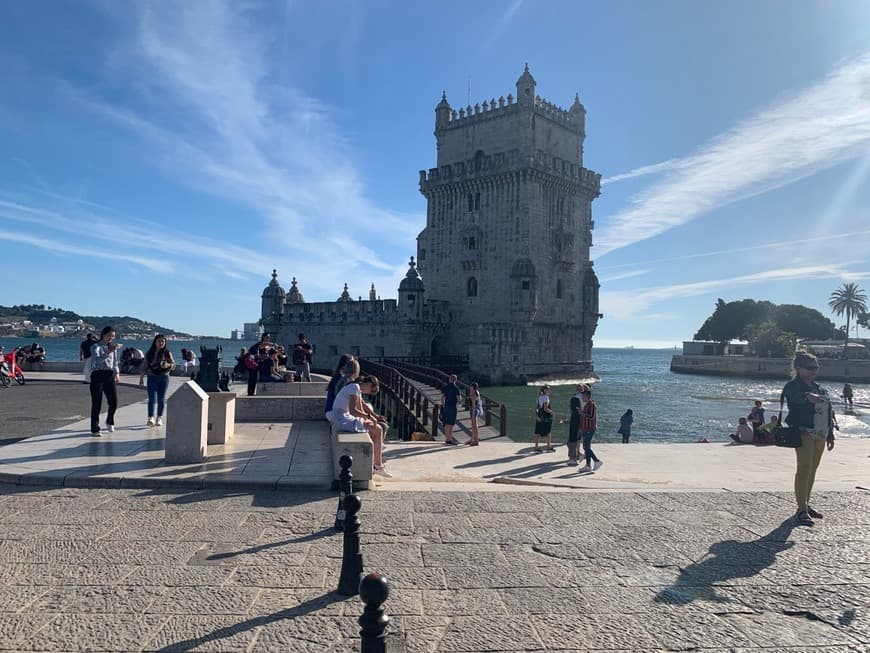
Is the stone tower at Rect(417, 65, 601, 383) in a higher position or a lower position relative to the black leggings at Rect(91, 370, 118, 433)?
higher

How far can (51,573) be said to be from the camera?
465cm

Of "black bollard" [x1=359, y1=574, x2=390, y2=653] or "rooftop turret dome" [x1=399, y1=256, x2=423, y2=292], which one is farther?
"rooftop turret dome" [x1=399, y1=256, x2=423, y2=292]

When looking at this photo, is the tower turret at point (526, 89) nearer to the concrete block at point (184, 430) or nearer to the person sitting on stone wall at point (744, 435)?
the person sitting on stone wall at point (744, 435)

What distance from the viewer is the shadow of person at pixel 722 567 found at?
4.59 m

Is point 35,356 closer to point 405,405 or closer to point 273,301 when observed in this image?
point 405,405

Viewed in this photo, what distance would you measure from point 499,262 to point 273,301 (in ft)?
69.5

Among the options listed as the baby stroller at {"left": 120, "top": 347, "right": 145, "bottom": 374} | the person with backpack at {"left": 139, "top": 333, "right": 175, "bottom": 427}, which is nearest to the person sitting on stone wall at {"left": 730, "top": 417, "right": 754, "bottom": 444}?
the person with backpack at {"left": 139, "top": 333, "right": 175, "bottom": 427}

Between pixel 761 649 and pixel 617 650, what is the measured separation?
0.92 m

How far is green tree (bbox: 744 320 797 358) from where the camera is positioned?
82875 mm

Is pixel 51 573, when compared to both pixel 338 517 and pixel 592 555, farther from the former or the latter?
pixel 592 555

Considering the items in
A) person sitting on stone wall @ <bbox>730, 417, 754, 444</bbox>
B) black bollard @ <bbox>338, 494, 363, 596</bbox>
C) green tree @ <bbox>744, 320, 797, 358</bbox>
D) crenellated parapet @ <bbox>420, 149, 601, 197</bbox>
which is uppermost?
crenellated parapet @ <bbox>420, 149, 601, 197</bbox>

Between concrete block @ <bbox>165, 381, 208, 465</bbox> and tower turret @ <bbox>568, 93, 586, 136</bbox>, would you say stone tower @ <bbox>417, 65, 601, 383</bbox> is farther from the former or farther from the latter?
concrete block @ <bbox>165, 381, 208, 465</bbox>

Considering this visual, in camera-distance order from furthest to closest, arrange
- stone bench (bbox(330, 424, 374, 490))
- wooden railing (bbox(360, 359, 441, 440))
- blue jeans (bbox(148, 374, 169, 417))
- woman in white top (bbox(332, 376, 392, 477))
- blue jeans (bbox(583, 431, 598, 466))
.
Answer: wooden railing (bbox(360, 359, 441, 440))
blue jeans (bbox(148, 374, 169, 417))
blue jeans (bbox(583, 431, 598, 466))
woman in white top (bbox(332, 376, 392, 477))
stone bench (bbox(330, 424, 374, 490))

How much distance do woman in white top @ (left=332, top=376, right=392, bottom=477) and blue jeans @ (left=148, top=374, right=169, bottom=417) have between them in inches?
183
